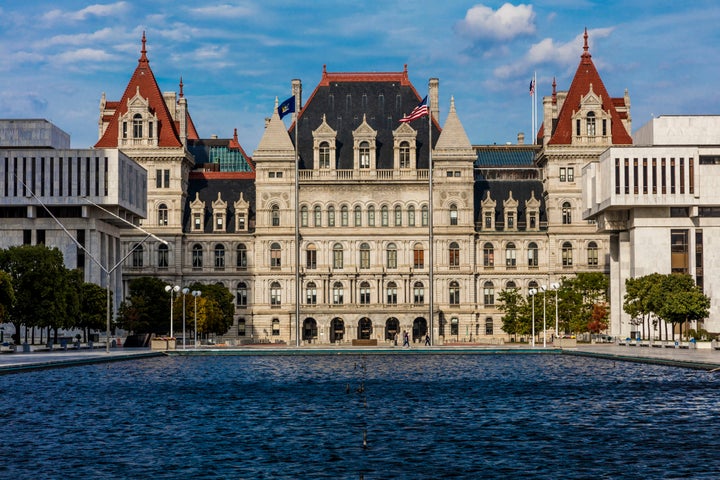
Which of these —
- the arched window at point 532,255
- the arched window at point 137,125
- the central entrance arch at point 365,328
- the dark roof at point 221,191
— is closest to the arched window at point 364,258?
the central entrance arch at point 365,328

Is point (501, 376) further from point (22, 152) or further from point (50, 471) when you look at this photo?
point (22, 152)

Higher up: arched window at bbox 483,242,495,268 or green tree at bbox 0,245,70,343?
arched window at bbox 483,242,495,268

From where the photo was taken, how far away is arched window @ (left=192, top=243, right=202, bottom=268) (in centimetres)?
14700

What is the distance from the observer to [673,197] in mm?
→ 120438

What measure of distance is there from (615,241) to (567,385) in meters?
73.0

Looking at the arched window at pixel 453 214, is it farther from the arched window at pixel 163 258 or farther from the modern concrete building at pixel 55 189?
the modern concrete building at pixel 55 189

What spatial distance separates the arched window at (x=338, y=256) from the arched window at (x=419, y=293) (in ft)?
31.7

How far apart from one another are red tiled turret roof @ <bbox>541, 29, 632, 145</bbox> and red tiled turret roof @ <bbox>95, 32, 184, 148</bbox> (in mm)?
48061

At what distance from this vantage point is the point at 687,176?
120 meters

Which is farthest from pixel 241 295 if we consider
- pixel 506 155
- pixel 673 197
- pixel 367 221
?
pixel 673 197

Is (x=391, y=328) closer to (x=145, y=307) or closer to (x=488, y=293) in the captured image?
(x=488, y=293)

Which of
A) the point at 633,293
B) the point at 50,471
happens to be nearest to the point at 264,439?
the point at 50,471

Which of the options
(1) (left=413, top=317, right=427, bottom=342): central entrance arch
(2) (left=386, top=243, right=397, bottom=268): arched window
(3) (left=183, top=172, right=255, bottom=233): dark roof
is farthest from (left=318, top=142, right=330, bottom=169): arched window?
(1) (left=413, top=317, right=427, bottom=342): central entrance arch

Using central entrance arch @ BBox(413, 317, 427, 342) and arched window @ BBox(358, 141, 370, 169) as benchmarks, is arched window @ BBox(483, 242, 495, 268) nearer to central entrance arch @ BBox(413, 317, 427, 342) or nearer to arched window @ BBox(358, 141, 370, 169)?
central entrance arch @ BBox(413, 317, 427, 342)
